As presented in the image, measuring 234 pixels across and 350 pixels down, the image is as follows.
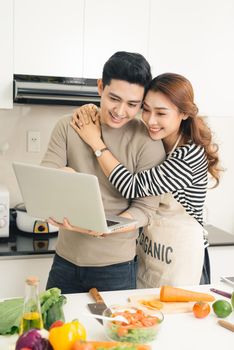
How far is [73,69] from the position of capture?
7.38 ft

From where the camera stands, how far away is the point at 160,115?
1679mm

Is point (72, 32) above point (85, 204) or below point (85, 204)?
above

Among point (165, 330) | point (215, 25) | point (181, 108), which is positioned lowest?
point (165, 330)

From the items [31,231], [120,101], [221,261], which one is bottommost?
[221,261]

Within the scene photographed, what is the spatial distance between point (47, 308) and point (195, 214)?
0.78 meters

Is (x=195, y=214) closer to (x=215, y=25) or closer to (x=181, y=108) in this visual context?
(x=181, y=108)

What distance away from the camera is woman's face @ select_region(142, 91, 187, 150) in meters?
1.65

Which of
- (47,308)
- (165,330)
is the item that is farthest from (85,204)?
(165,330)

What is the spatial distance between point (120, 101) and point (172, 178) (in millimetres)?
334

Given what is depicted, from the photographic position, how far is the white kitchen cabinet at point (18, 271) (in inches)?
87.0

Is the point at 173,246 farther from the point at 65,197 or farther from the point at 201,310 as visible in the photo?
the point at 65,197

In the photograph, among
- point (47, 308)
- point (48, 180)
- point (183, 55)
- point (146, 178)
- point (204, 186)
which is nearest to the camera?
point (47, 308)

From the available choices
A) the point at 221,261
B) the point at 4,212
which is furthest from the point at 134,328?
the point at 221,261

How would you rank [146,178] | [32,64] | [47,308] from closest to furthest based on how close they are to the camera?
[47,308], [146,178], [32,64]
